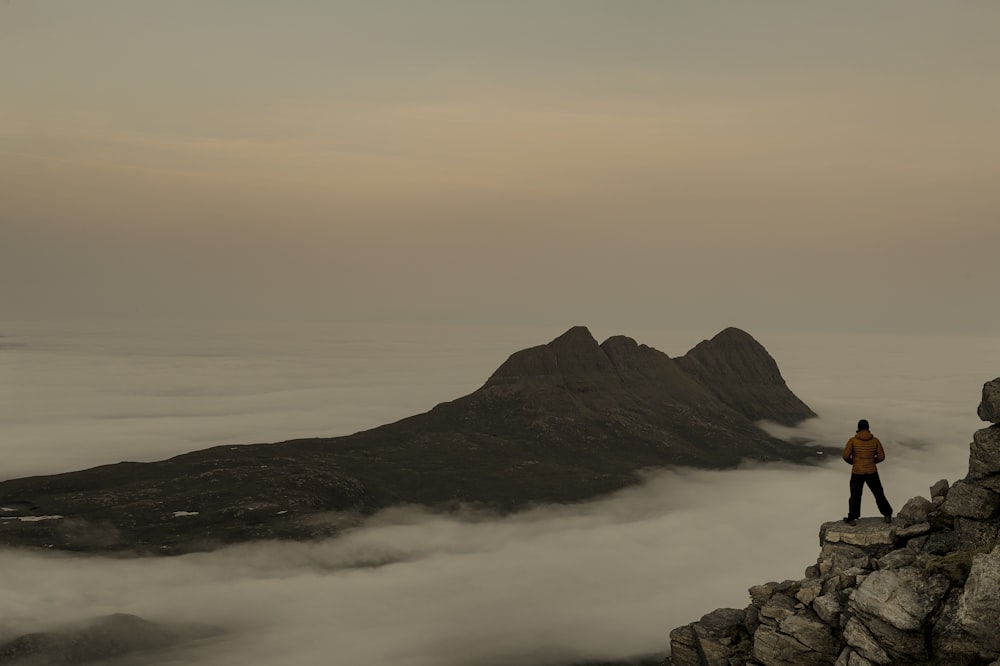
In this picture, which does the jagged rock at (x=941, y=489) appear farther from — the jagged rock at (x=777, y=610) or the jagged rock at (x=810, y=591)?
the jagged rock at (x=777, y=610)

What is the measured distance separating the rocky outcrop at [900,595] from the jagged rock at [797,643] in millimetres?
50

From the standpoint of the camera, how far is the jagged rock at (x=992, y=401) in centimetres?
4378

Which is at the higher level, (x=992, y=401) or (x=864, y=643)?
(x=992, y=401)

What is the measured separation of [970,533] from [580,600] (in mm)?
138279

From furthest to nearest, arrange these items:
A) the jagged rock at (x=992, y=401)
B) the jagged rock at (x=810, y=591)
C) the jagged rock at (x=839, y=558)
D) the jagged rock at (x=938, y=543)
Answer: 1. the jagged rock at (x=810, y=591)
2. the jagged rock at (x=839, y=558)
3. the jagged rock at (x=992, y=401)
4. the jagged rock at (x=938, y=543)

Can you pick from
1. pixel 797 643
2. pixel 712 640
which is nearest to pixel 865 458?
pixel 797 643

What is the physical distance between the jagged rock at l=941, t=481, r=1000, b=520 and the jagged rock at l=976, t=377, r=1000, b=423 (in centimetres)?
362

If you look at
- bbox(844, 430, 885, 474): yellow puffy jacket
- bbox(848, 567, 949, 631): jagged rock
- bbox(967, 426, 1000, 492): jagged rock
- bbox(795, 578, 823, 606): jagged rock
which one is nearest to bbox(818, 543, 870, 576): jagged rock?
bbox(795, 578, 823, 606): jagged rock

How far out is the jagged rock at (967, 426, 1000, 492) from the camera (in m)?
43.2

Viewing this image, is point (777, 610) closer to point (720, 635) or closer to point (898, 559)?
point (720, 635)

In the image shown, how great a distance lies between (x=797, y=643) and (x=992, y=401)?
15.7 metres

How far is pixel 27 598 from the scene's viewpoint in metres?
154

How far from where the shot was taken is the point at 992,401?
44.2 metres

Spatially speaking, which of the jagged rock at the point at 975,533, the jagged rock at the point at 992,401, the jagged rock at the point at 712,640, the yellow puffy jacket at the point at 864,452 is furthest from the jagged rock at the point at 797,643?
the jagged rock at the point at 992,401
